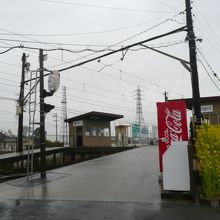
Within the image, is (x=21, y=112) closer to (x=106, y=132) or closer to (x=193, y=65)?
(x=106, y=132)

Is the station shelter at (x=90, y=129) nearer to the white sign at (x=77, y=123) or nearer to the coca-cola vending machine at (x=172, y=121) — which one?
the white sign at (x=77, y=123)

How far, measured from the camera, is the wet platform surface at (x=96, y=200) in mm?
7471

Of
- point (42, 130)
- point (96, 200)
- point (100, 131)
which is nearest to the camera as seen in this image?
point (96, 200)

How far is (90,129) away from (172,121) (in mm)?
24717

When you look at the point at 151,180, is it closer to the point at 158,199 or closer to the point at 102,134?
the point at 158,199

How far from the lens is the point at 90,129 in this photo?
114ft

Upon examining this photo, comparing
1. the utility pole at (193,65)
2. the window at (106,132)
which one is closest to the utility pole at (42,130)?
the utility pole at (193,65)

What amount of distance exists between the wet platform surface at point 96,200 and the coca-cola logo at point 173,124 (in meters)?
1.73

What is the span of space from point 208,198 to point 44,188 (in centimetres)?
616

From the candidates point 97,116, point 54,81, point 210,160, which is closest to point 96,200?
point 210,160

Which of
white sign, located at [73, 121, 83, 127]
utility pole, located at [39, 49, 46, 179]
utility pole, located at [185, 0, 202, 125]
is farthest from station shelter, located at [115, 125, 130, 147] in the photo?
utility pole, located at [185, 0, 202, 125]

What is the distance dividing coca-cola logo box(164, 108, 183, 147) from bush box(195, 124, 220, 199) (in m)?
2.33

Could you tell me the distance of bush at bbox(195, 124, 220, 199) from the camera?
802 centimetres

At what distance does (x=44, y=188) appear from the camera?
466 inches
